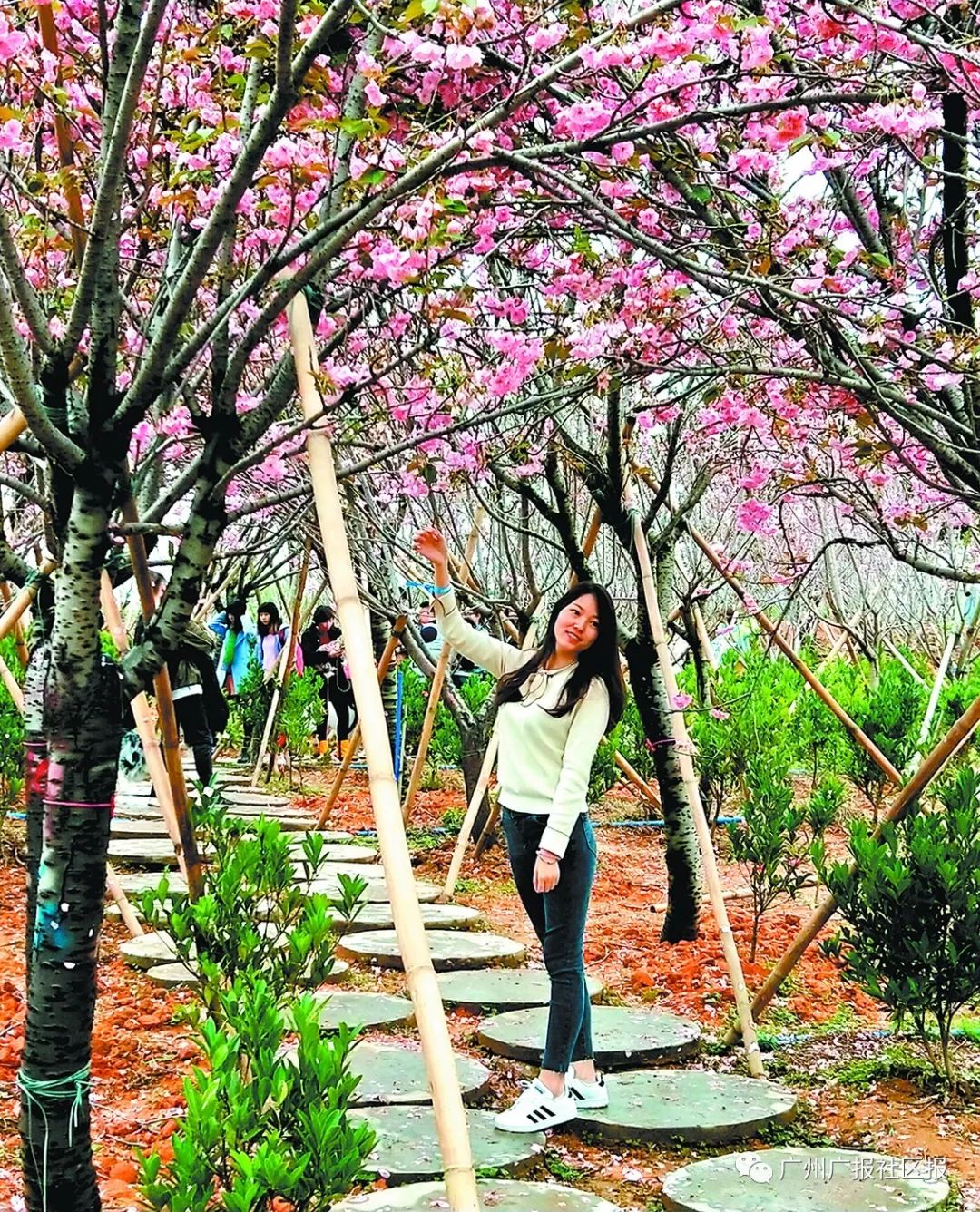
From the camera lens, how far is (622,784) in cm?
1106

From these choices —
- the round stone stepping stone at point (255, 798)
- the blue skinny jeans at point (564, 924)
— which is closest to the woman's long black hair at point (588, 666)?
the blue skinny jeans at point (564, 924)

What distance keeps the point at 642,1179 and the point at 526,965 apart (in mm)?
2162

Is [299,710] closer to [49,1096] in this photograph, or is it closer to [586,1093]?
[586,1093]

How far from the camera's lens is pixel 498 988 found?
478 centimetres

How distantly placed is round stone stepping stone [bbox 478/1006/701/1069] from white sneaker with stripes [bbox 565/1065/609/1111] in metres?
0.44

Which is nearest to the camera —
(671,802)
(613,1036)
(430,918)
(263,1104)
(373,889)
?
(263,1104)

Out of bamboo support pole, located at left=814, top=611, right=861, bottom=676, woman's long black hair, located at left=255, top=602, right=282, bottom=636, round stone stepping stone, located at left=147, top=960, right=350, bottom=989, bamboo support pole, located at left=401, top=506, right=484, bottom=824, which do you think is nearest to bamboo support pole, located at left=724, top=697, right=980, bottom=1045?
round stone stepping stone, located at left=147, top=960, right=350, bottom=989

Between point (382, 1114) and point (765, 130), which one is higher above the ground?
point (765, 130)

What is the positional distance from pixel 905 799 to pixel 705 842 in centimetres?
69

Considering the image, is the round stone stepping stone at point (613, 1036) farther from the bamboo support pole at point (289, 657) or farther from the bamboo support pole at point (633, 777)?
the bamboo support pole at point (289, 657)

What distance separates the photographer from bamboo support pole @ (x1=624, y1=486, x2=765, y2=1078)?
4113mm

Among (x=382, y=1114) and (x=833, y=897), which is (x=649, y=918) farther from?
(x=382, y=1114)

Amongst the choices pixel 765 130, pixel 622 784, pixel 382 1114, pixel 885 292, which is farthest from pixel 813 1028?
pixel 622 784

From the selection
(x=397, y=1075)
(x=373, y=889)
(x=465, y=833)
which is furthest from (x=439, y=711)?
(x=397, y=1075)
